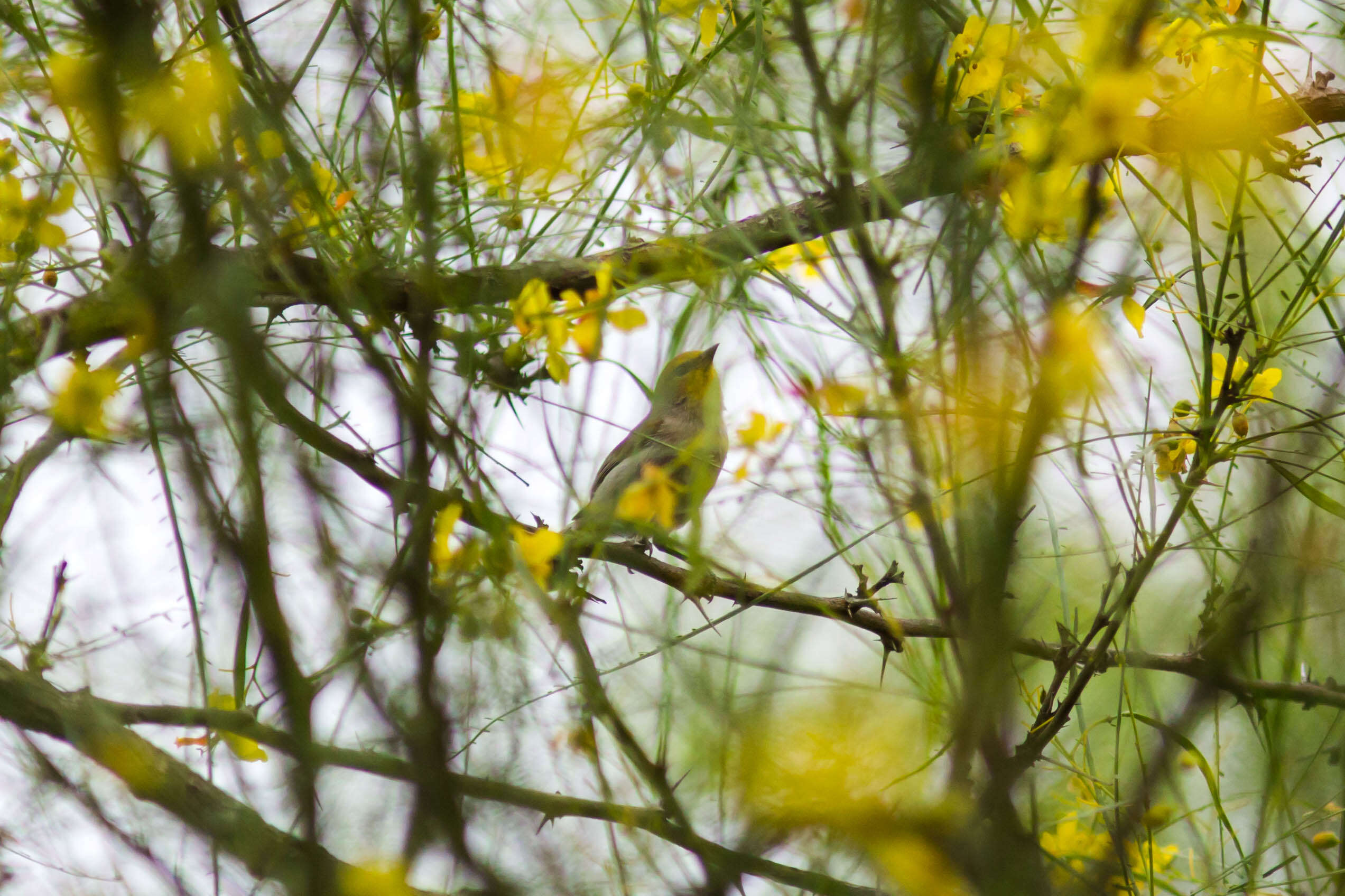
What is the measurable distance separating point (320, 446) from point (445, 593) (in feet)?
1.58

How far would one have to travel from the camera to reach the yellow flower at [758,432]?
1.70 meters

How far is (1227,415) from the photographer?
1.74 metres

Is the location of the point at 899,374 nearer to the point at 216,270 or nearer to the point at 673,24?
the point at 216,270

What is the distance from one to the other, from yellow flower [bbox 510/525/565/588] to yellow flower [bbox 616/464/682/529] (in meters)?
0.11

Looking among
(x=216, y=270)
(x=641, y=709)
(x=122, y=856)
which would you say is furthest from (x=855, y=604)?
(x=216, y=270)

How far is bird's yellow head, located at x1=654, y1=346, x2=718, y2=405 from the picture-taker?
188 centimetres

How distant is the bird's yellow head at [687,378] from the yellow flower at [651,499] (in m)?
0.17

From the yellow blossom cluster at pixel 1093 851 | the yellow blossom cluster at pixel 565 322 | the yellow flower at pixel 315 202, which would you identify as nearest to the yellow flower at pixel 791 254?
the yellow blossom cluster at pixel 565 322

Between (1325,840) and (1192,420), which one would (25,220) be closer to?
(1192,420)

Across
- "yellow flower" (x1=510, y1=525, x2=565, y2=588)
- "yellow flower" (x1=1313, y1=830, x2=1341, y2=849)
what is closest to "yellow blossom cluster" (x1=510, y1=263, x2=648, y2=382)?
"yellow flower" (x1=510, y1=525, x2=565, y2=588)

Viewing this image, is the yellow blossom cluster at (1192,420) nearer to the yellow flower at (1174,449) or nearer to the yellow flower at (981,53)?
the yellow flower at (1174,449)

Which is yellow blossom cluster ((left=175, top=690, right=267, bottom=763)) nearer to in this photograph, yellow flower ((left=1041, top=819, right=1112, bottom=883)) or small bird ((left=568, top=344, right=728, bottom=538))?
small bird ((left=568, top=344, right=728, bottom=538))

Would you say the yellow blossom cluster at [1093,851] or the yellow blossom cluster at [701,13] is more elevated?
the yellow blossom cluster at [701,13]

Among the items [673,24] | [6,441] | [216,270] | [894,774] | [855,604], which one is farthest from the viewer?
[6,441]
